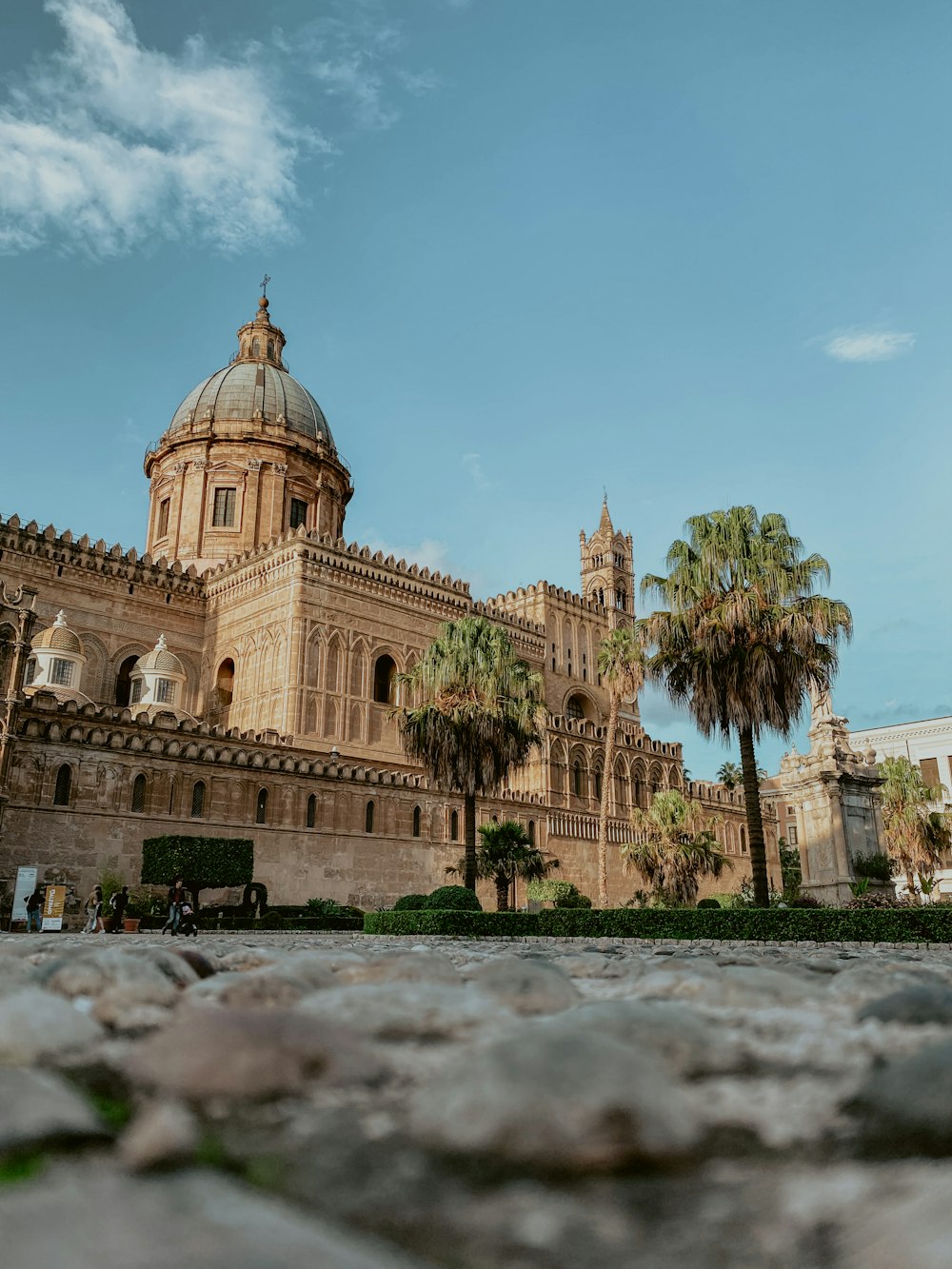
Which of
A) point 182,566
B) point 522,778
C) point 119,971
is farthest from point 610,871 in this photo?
point 119,971

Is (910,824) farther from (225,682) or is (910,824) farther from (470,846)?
(225,682)

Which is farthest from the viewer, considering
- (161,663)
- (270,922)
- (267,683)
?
(267,683)

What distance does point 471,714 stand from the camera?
87.1ft

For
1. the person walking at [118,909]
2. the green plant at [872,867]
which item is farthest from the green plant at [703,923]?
the person walking at [118,909]

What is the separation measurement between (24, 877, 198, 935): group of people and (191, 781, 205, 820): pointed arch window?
5371mm

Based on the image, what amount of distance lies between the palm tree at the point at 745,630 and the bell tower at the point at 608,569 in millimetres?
34006

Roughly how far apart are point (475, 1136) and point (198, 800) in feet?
96.9

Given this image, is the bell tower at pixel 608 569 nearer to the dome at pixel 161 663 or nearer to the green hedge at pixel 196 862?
the dome at pixel 161 663

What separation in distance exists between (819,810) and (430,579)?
74.0 feet

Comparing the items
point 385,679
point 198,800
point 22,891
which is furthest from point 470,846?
point 385,679

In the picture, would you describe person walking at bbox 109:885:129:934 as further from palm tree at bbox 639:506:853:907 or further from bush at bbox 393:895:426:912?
palm tree at bbox 639:506:853:907

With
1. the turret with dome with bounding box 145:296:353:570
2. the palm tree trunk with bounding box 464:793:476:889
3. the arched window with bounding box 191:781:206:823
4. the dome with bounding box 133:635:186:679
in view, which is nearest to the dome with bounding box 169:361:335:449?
the turret with dome with bounding box 145:296:353:570

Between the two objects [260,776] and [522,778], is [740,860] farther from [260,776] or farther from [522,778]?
[260,776]

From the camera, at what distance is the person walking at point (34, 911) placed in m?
21.9
